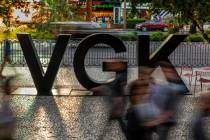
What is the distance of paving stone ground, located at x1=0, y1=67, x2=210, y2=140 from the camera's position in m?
10.7

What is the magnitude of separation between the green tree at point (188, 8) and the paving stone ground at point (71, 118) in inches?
78.1

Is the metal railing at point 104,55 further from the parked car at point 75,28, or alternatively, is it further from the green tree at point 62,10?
the green tree at point 62,10

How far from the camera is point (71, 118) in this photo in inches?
494

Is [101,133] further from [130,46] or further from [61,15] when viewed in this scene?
[61,15]

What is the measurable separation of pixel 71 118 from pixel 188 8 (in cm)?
528

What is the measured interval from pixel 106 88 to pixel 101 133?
2.49 meters

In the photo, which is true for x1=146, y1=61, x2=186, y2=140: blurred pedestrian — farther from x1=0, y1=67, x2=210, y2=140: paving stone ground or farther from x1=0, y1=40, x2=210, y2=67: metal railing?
x1=0, y1=40, x2=210, y2=67: metal railing

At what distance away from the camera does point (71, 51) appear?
87.8 ft

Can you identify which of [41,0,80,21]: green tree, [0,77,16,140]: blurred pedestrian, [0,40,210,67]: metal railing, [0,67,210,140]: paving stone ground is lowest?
[0,67,210,140]: paving stone ground

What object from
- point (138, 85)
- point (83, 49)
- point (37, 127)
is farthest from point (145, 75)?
point (83, 49)

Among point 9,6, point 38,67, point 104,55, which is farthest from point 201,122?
point 104,55

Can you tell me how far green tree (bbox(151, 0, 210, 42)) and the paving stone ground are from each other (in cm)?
198

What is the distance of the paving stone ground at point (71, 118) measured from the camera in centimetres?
1073

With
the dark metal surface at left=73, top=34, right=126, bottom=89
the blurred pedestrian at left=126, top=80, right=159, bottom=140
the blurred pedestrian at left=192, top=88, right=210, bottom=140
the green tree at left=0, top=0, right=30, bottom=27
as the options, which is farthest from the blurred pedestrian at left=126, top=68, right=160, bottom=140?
the green tree at left=0, top=0, right=30, bottom=27
